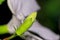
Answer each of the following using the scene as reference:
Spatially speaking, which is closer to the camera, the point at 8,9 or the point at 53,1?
the point at 53,1

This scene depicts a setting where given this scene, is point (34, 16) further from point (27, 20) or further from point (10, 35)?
point (10, 35)

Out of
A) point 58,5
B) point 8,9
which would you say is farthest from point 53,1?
point 8,9

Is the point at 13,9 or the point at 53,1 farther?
the point at 13,9

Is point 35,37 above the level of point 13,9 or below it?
below

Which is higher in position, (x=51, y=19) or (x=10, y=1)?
(x=10, y=1)

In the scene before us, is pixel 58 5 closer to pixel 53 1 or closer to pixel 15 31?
pixel 53 1

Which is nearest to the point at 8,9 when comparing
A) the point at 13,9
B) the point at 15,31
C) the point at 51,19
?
the point at 13,9

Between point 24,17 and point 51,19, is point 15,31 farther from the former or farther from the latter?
point 51,19

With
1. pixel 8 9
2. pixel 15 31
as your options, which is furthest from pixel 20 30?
pixel 8 9

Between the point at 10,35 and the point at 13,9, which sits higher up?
the point at 13,9
